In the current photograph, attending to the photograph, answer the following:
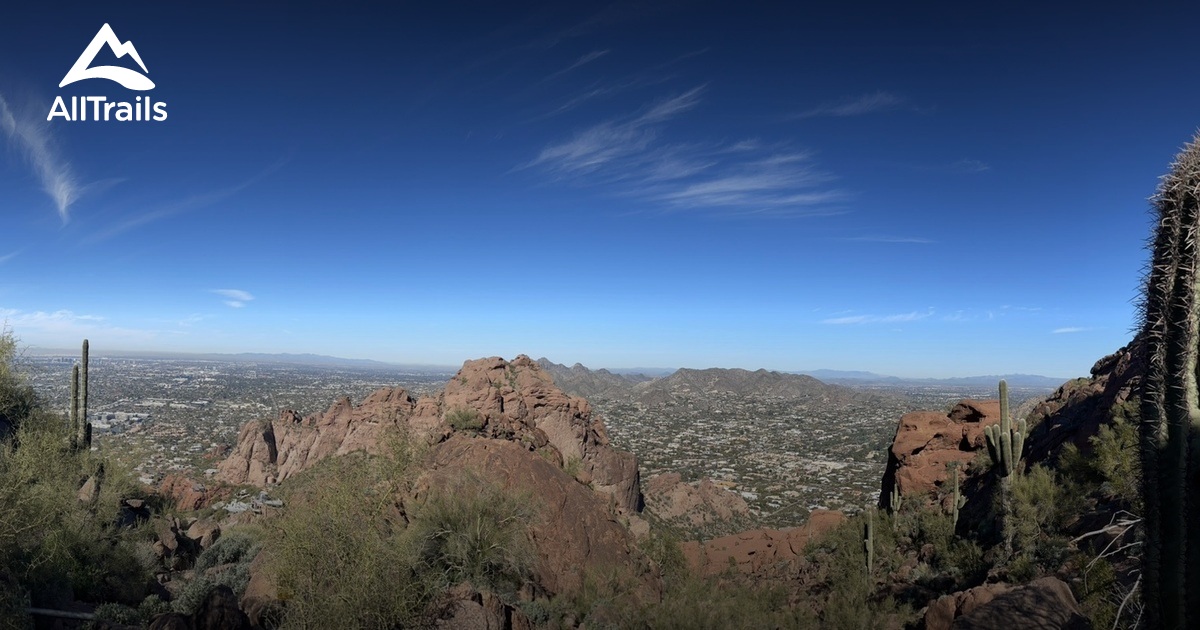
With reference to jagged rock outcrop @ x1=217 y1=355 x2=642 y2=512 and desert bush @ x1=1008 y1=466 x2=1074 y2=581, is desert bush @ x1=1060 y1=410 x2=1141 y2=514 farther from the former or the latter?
jagged rock outcrop @ x1=217 y1=355 x2=642 y2=512

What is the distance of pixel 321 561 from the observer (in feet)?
29.3

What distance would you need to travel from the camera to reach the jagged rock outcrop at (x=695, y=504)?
4253 cm

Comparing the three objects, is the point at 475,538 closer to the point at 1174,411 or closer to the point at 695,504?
the point at 1174,411

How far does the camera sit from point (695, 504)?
44.4 meters

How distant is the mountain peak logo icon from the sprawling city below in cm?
1005

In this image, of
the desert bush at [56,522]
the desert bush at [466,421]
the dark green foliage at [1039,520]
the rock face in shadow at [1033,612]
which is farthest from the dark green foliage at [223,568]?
the dark green foliage at [1039,520]

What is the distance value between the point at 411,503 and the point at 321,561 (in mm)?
5195

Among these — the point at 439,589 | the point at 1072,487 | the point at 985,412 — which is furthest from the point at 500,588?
the point at 985,412

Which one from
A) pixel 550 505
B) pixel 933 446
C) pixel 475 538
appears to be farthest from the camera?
pixel 933 446

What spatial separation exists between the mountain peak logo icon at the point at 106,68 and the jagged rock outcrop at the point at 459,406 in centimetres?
2471

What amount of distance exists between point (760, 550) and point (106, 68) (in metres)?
30.4

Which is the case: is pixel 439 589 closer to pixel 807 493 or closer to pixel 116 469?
pixel 116 469

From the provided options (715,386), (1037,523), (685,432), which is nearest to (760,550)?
(1037,523)

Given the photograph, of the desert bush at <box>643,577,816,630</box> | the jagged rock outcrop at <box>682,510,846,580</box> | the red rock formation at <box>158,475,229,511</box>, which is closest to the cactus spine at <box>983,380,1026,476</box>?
the desert bush at <box>643,577,816,630</box>
